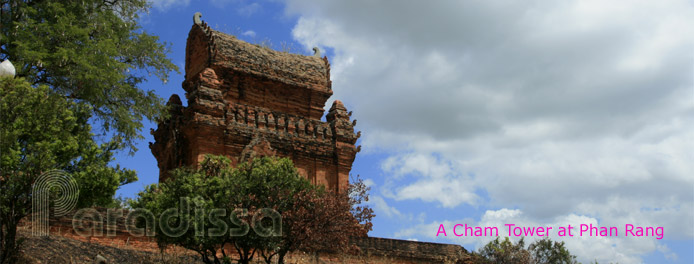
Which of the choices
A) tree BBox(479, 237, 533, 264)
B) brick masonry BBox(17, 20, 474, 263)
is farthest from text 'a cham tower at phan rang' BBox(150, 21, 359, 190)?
tree BBox(479, 237, 533, 264)

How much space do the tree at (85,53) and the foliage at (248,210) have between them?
4.37 metres

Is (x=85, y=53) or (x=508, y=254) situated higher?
(x=85, y=53)

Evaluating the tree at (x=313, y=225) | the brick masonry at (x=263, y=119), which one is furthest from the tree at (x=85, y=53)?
the tree at (x=313, y=225)

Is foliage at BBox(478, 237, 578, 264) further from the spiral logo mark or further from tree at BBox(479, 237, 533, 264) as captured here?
the spiral logo mark

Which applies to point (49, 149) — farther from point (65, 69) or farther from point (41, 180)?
point (65, 69)

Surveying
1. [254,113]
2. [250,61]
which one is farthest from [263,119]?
[250,61]

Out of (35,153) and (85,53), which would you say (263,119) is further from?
(35,153)

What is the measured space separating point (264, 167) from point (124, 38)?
26.3 feet

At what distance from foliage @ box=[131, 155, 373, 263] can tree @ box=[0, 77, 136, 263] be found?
60.3 inches

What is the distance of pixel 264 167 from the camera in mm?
14891

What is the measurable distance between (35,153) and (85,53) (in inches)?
263

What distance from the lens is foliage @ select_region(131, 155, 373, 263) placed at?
13305mm

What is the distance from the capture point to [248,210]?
13766mm

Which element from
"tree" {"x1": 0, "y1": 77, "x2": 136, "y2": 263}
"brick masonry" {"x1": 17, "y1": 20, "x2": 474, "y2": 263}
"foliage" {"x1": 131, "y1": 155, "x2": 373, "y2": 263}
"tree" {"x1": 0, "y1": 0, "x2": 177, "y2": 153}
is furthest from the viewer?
"brick masonry" {"x1": 17, "y1": 20, "x2": 474, "y2": 263}
